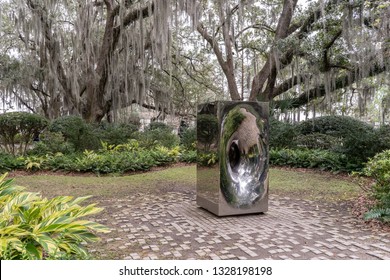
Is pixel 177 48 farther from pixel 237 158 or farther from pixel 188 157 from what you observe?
pixel 237 158

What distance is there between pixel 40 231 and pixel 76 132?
301 inches

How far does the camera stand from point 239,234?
11.3 ft

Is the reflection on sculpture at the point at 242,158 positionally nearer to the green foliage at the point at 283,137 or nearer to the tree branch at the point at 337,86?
the green foliage at the point at 283,137

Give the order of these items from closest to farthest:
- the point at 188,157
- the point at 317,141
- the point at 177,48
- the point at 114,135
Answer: the point at 188,157, the point at 317,141, the point at 114,135, the point at 177,48

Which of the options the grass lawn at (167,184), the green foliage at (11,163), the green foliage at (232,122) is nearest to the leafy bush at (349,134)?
the grass lawn at (167,184)

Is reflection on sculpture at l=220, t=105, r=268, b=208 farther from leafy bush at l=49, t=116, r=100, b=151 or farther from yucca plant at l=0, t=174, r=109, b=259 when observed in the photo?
leafy bush at l=49, t=116, r=100, b=151

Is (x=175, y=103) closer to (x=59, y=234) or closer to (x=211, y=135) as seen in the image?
(x=211, y=135)

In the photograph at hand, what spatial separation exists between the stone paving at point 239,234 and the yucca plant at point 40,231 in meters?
0.34

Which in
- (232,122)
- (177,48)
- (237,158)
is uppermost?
(177,48)

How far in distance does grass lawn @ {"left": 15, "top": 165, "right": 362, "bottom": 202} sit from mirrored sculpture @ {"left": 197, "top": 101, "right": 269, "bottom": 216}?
4.69 ft

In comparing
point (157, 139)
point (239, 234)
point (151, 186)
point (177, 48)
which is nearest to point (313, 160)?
point (151, 186)

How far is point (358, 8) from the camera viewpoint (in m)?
8.36

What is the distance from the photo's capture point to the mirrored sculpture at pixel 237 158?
13.8ft

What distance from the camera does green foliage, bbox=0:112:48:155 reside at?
8602 mm
